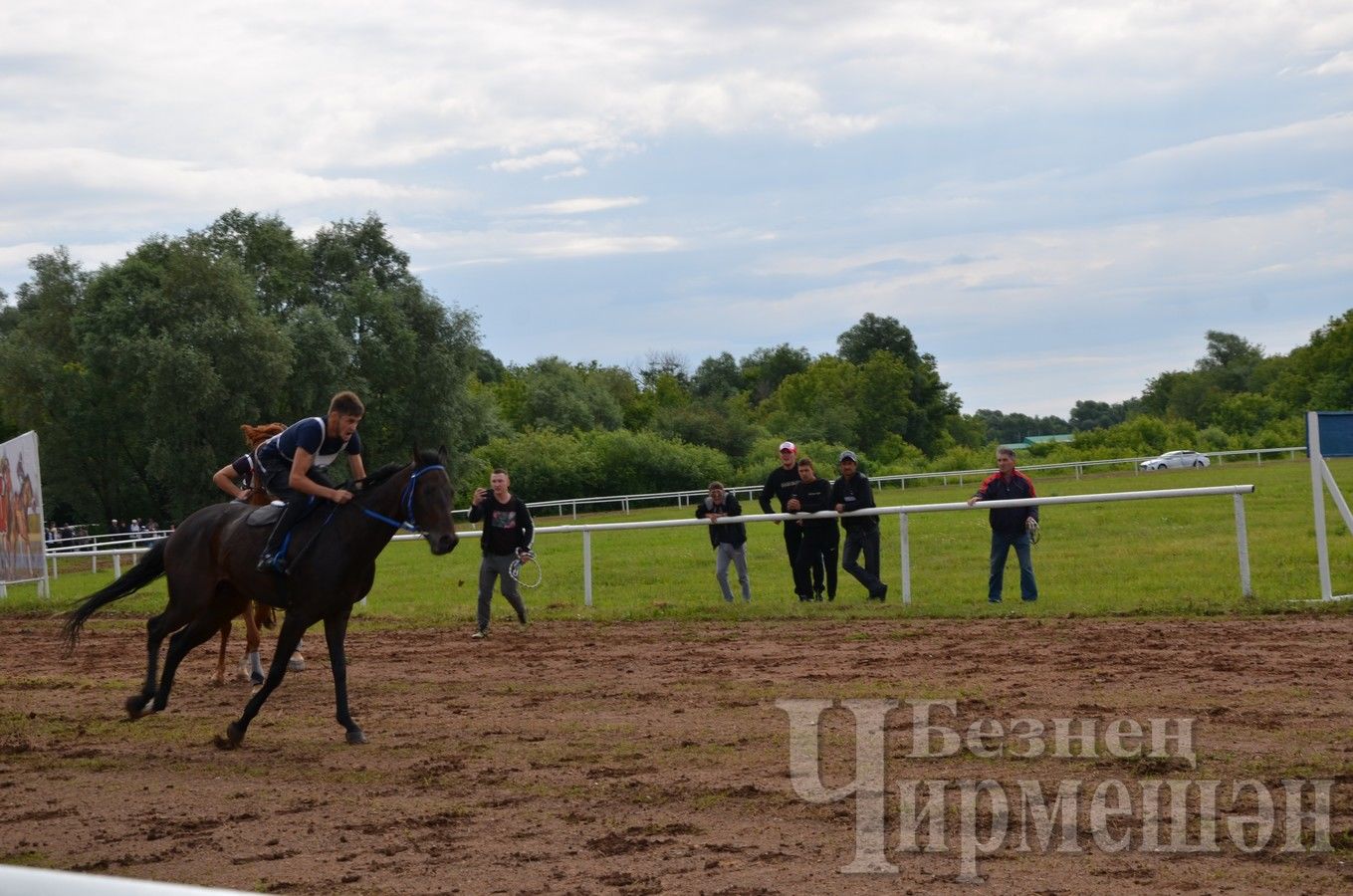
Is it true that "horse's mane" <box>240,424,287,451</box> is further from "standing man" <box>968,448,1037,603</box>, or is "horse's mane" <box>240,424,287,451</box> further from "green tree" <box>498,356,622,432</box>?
→ "green tree" <box>498,356,622,432</box>

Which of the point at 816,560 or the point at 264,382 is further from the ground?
the point at 264,382

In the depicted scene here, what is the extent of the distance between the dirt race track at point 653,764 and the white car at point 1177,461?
1831 inches

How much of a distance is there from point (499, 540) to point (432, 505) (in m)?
6.52

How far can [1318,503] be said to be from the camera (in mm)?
13219

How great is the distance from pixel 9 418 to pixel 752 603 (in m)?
48.8

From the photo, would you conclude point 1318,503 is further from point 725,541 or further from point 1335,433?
point 725,541

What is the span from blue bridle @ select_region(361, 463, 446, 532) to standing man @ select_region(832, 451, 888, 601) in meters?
7.55

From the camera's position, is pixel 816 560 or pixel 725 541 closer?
pixel 816 560

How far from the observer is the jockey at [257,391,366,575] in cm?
856

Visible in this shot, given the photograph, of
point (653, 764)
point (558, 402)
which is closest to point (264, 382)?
point (558, 402)

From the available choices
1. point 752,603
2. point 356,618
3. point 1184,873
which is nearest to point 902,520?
point 752,603

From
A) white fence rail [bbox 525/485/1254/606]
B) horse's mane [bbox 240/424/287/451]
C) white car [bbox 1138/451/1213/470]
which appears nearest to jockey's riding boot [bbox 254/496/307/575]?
horse's mane [bbox 240/424/287/451]

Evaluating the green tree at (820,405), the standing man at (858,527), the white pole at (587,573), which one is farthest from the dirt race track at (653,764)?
the green tree at (820,405)

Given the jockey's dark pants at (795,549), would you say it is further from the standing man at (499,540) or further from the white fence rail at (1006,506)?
the standing man at (499,540)
